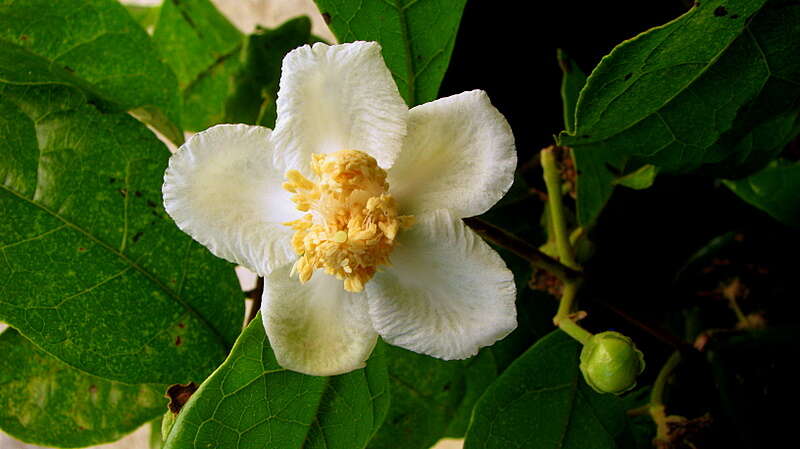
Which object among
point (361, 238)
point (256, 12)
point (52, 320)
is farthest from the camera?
point (256, 12)

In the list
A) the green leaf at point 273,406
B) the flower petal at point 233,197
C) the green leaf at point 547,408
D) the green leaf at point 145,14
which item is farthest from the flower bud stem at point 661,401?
the green leaf at point 145,14

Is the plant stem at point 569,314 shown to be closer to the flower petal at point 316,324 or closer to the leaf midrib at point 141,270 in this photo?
the flower petal at point 316,324

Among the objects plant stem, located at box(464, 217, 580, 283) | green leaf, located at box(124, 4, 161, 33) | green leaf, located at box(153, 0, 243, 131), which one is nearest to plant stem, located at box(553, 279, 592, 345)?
plant stem, located at box(464, 217, 580, 283)

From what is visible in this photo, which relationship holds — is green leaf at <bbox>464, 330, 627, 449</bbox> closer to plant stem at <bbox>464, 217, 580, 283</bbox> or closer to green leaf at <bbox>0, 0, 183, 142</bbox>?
plant stem at <bbox>464, 217, 580, 283</bbox>

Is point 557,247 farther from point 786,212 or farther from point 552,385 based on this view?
point 786,212

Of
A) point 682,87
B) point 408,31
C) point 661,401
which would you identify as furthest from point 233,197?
point 661,401

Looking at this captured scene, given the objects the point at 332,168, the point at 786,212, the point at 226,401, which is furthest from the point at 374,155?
the point at 786,212
